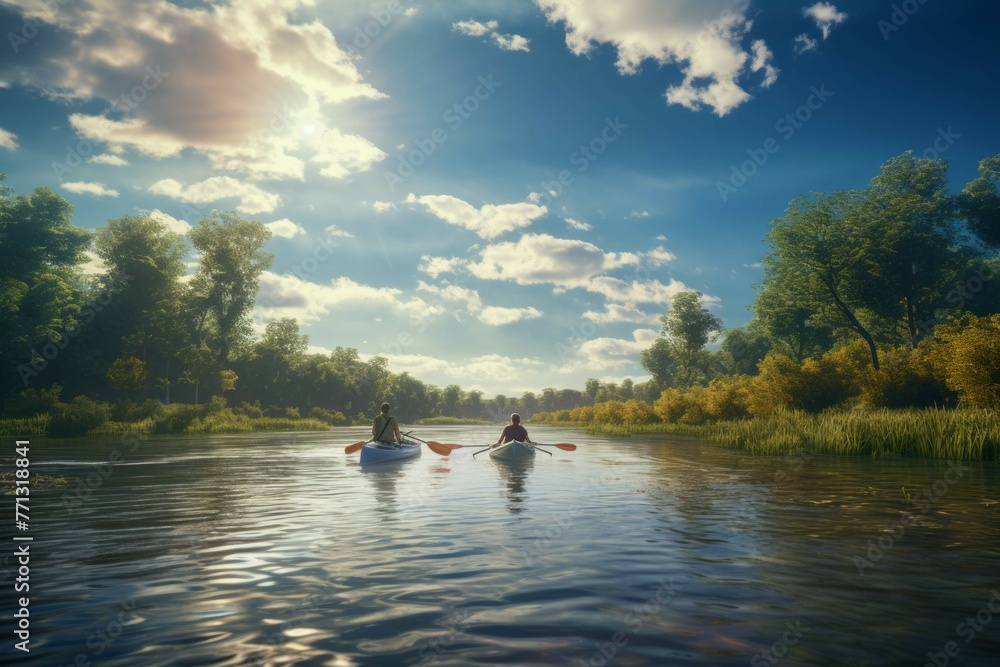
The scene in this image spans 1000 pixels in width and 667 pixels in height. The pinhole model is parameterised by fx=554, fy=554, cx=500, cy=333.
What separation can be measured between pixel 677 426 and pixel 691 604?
44743 mm

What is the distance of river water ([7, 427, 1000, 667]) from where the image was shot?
14.0 feet

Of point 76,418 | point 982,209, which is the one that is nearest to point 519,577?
point 76,418

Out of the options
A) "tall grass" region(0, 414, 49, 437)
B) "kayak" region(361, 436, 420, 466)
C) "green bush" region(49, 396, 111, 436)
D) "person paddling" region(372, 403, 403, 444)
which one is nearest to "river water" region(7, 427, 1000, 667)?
"kayak" region(361, 436, 420, 466)

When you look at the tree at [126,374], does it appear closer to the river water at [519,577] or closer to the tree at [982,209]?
the river water at [519,577]

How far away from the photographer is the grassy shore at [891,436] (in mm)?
18656

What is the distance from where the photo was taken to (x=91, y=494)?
505 inches

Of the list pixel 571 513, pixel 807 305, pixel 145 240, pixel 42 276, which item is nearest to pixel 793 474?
pixel 571 513

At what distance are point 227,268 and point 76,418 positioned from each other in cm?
2570

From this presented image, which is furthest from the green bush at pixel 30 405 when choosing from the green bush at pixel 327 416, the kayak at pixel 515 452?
the green bush at pixel 327 416

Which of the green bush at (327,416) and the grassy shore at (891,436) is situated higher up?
the grassy shore at (891,436)

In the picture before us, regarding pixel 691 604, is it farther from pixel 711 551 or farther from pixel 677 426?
pixel 677 426

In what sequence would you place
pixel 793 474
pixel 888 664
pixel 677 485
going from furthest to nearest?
1. pixel 793 474
2. pixel 677 485
3. pixel 888 664

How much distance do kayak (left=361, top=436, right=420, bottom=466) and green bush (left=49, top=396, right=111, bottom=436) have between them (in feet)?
93.0

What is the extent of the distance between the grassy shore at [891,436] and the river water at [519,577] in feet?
22.9
